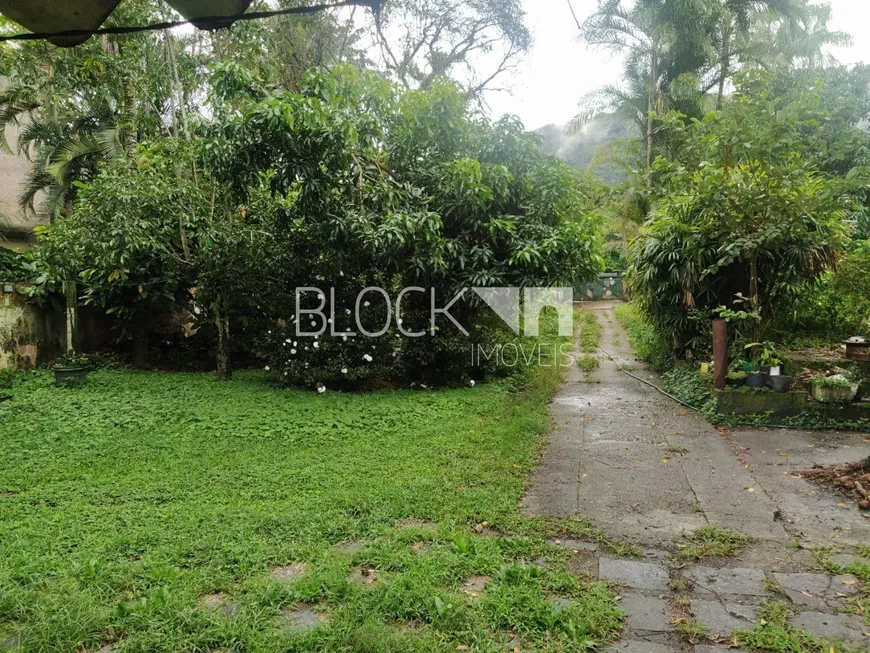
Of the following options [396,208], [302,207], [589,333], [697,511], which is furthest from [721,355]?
[589,333]

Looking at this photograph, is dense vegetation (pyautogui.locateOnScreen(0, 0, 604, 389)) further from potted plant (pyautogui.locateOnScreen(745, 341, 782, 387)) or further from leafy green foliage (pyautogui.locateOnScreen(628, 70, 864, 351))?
potted plant (pyautogui.locateOnScreen(745, 341, 782, 387))

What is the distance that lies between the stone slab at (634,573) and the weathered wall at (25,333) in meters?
7.76

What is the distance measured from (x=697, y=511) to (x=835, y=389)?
2819 mm

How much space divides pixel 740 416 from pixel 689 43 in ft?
43.0

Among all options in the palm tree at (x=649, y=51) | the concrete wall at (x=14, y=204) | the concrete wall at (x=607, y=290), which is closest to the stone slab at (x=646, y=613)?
the concrete wall at (x=14, y=204)

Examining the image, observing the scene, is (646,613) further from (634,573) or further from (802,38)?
(802,38)

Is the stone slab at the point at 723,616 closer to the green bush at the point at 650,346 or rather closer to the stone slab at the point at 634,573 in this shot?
the stone slab at the point at 634,573

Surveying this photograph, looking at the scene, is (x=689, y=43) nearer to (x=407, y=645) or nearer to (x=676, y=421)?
(x=676, y=421)

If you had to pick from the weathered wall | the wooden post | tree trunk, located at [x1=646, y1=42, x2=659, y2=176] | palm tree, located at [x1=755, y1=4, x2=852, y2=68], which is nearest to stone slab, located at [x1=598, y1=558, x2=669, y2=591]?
the wooden post

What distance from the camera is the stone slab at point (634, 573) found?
2480mm

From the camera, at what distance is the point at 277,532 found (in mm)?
2939

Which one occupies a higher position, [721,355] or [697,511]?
[721,355]

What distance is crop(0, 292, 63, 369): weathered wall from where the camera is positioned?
7172 millimetres

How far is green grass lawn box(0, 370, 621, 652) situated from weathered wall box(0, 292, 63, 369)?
206 cm
